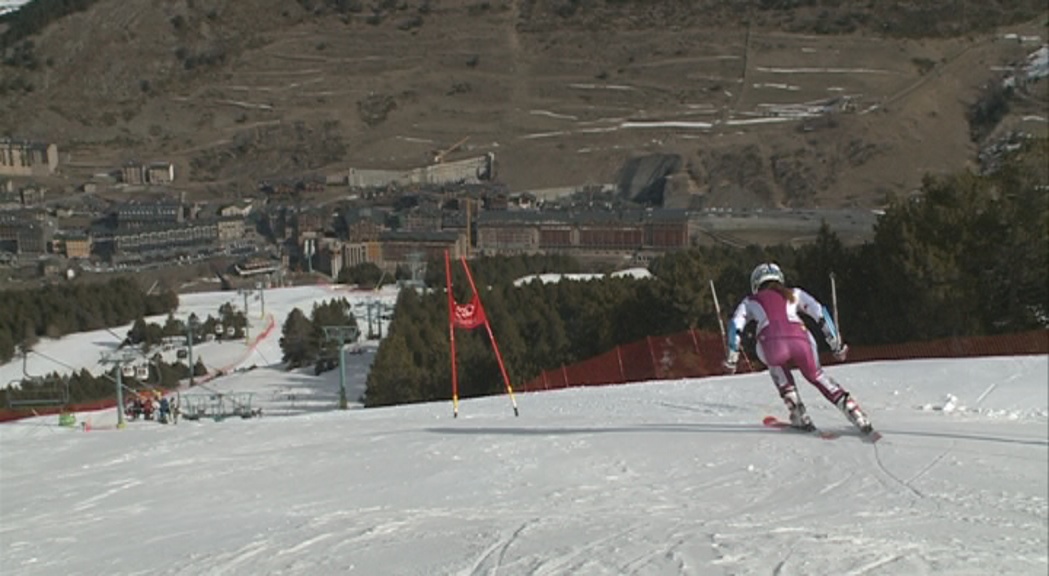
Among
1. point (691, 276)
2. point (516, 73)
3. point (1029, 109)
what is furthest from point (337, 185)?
point (691, 276)

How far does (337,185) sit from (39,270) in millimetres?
20082

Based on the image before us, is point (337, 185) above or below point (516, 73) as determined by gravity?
below

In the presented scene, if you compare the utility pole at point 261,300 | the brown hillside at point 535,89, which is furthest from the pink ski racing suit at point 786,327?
the brown hillside at point 535,89

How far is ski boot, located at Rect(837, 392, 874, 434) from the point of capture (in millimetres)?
4039

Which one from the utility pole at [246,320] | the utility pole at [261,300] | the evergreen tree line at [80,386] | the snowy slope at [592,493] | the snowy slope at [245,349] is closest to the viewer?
the snowy slope at [592,493]

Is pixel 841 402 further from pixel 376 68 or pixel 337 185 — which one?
pixel 376 68

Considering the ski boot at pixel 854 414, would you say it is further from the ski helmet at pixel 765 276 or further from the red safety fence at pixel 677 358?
the red safety fence at pixel 677 358

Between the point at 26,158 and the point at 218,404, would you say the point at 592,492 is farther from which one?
the point at 26,158

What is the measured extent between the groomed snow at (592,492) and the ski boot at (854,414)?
97 millimetres

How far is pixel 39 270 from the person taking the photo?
31766 mm

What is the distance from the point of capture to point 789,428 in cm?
441

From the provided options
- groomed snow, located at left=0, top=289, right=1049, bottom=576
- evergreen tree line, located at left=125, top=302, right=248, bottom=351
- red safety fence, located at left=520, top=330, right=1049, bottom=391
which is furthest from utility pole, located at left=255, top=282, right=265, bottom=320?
groomed snow, located at left=0, top=289, right=1049, bottom=576

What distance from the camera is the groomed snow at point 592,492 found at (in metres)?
2.71

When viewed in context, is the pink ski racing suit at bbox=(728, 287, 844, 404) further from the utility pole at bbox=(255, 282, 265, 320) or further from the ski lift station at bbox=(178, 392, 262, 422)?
the utility pole at bbox=(255, 282, 265, 320)
